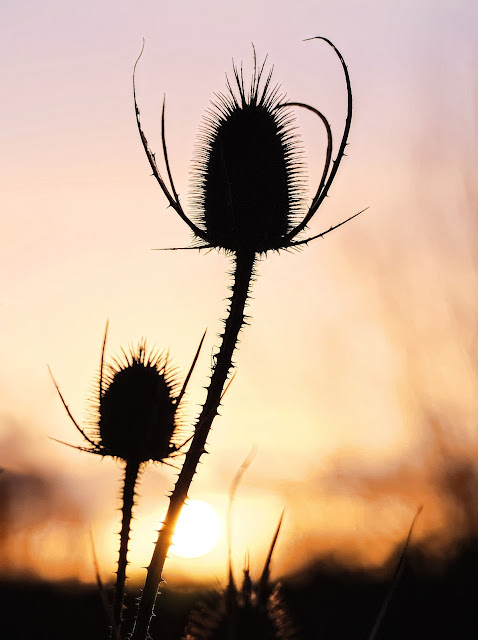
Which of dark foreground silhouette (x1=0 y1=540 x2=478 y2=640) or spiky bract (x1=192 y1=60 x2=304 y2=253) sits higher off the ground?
spiky bract (x1=192 y1=60 x2=304 y2=253)

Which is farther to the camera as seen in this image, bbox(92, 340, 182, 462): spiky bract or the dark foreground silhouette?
the dark foreground silhouette

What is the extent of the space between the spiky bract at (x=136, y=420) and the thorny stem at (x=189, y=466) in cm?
42

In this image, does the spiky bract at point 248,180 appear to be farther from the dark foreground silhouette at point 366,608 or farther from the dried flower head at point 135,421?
the dark foreground silhouette at point 366,608

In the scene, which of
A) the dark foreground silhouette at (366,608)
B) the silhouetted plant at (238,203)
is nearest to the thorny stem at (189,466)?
the silhouetted plant at (238,203)

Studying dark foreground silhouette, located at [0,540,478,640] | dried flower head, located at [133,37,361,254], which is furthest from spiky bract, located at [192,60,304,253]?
dark foreground silhouette, located at [0,540,478,640]

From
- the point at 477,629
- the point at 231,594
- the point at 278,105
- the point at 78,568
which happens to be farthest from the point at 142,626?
the point at 477,629

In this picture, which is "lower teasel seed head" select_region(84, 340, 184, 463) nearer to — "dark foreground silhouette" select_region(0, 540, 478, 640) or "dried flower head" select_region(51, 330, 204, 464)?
"dried flower head" select_region(51, 330, 204, 464)

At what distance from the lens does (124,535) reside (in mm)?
3746

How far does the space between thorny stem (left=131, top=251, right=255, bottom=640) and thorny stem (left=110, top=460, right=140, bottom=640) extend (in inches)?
5.9

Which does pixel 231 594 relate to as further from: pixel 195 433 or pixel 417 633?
pixel 417 633

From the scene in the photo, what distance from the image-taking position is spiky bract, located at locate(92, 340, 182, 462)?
13.1 ft

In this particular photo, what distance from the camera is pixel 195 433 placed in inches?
133

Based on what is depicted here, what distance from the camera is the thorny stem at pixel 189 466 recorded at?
326cm

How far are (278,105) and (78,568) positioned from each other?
9.73 ft
